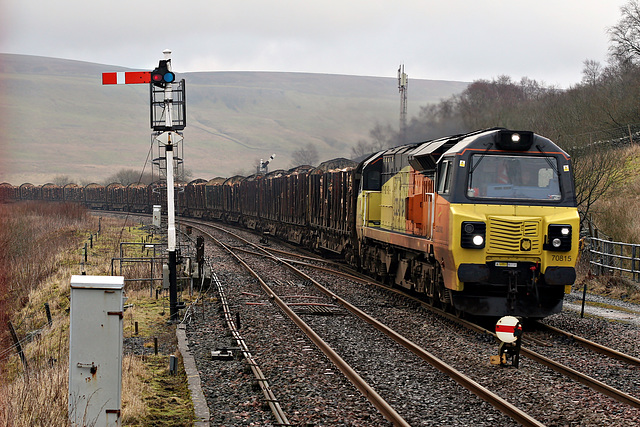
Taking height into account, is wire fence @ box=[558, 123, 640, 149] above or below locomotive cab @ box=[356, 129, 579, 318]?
above

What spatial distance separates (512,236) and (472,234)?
2.19 ft

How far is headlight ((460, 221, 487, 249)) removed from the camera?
34.8ft

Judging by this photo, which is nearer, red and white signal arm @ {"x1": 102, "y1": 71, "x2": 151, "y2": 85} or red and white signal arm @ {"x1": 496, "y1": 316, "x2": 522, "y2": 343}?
red and white signal arm @ {"x1": 496, "y1": 316, "x2": 522, "y2": 343}

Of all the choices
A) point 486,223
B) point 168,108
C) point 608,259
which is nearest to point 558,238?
point 486,223

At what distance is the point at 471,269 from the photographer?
10.6 metres

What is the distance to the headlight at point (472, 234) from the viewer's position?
417 inches

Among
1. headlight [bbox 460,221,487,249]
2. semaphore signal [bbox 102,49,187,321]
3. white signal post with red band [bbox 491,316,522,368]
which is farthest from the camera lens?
semaphore signal [bbox 102,49,187,321]

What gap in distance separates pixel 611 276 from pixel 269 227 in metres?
21.0

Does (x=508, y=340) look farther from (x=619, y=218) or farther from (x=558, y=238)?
(x=619, y=218)

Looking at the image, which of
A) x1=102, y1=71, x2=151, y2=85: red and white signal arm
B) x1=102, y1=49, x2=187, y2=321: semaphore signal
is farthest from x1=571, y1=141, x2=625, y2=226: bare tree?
x1=102, y1=71, x2=151, y2=85: red and white signal arm

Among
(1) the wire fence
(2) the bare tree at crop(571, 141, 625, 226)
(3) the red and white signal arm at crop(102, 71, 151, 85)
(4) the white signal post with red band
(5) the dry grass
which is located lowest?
(4) the white signal post with red band

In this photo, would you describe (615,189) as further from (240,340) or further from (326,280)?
(240,340)

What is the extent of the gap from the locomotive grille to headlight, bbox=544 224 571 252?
0.53 feet

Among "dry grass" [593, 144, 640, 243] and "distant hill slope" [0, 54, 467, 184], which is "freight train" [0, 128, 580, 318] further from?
"distant hill slope" [0, 54, 467, 184]
